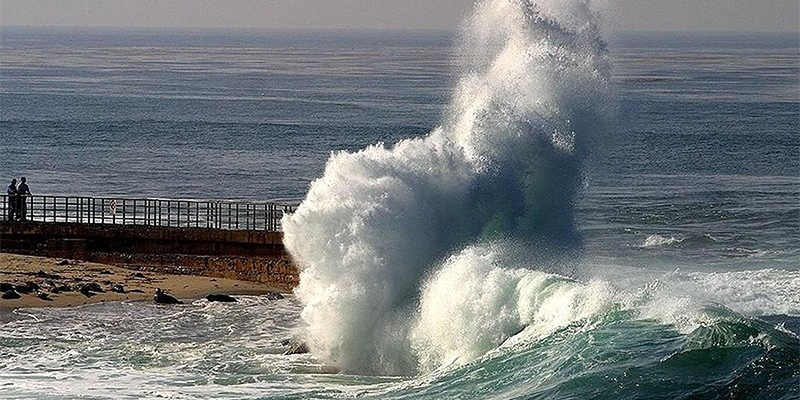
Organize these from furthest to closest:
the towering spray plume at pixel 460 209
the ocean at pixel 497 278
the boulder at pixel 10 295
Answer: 1. the boulder at pixel 10 295
2. the towering spray plume at pixel 460 209
3. the ocean at pixel 497 278

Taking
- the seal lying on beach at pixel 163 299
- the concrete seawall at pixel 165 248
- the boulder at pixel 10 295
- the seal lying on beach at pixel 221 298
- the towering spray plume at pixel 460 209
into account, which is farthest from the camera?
the concrete seawall at pixel 165 248

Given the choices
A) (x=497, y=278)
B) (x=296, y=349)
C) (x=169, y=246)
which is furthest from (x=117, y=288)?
(x=497, y=278)

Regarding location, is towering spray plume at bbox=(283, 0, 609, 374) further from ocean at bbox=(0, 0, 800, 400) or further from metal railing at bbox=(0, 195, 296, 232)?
metal railing at bbox=(0, 195, 296, 232)

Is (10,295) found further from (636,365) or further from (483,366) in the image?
(636,365)

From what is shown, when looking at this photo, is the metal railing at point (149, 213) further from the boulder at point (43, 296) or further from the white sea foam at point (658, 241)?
the white sea foam at point (658, 241)

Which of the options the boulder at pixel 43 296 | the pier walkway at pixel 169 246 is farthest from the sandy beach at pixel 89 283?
the pier walkway at pixel 169 246

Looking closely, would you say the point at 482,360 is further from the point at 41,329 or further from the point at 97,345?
the point at 41,329

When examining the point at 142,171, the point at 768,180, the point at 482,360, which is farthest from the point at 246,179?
the point at 482,360
